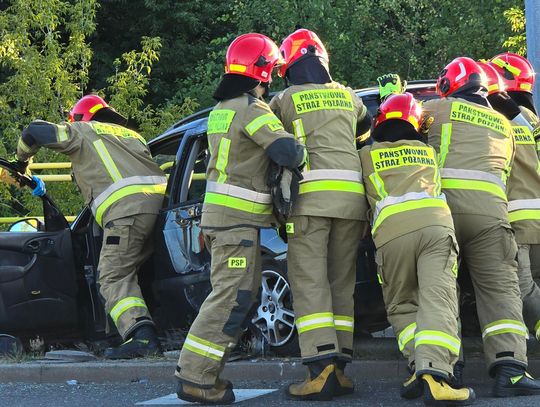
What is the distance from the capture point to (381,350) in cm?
703

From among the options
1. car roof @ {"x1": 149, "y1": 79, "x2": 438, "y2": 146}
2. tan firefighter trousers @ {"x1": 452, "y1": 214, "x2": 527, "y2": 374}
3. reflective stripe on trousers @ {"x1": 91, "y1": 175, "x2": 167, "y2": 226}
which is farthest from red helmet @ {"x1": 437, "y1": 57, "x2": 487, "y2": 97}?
reflective stripe on trousers @ {"x1": 91, "y1": 175, "x2": 167, "y2": 226}

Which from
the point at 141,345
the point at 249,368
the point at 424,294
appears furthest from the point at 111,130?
the point at 424,294

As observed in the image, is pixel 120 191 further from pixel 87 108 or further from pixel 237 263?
pixel 237 263

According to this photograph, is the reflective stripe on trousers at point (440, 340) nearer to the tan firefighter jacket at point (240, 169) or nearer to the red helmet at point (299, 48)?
the tan firefighter jacket at point (240, 169)

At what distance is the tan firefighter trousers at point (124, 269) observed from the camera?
24.5 feet

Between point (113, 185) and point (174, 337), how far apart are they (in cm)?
116

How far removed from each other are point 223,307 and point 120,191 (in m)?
2.01

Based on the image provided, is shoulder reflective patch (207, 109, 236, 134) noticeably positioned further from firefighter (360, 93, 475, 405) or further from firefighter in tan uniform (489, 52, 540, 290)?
firefighter in tan uniform (489, 52, 540, 290)

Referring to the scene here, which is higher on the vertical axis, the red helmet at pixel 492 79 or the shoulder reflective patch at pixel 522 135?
the red helmet at pixel 492 79

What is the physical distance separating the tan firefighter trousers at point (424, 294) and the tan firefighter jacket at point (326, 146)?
38cm

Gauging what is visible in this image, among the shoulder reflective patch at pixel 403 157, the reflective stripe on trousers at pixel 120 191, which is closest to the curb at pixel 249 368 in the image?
the reflective stripe on trousers at pixel 120 191

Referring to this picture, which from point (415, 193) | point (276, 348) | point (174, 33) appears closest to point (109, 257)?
point (276, 348)

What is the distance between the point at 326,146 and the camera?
6.17 m

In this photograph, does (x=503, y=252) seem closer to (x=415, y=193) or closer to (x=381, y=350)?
(x=415, y=193)
